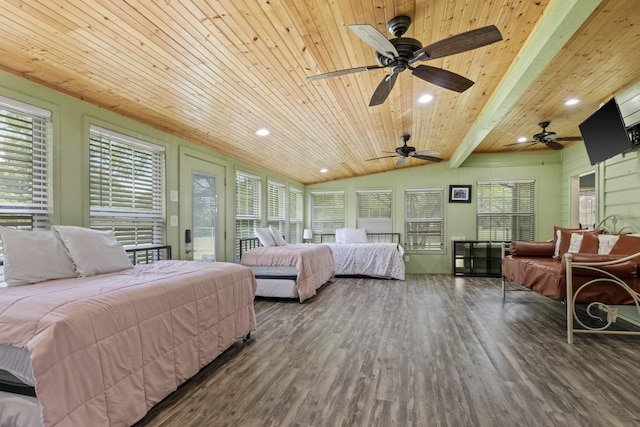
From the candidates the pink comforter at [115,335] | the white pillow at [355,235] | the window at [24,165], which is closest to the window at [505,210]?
the white pillow at [355,235]

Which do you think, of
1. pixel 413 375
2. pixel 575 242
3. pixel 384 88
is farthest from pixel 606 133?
pixel 413 375

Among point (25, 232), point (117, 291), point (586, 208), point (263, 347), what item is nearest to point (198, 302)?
point (117, 291)

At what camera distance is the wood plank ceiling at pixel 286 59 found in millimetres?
1899

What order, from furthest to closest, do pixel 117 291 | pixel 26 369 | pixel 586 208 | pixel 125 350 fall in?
pixel 586 208 < pixel 117 291 < pixel 125 350 < pixel 26 369

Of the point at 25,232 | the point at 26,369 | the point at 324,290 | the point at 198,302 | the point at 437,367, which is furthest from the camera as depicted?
the point at 324,290

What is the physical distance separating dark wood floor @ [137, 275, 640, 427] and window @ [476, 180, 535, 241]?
3.43 metres

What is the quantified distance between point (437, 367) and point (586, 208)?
5.50 meters

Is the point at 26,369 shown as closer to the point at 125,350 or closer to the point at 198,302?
the point at 125,350

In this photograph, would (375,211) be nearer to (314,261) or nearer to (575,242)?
(314,261)

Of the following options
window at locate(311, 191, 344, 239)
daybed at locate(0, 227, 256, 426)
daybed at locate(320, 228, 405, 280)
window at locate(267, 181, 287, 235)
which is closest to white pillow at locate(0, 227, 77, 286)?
daybed at locate(0, 227, 256, 426)

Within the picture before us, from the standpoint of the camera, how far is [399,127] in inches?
182

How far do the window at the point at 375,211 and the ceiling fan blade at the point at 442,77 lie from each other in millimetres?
5403

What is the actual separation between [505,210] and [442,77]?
229 inches

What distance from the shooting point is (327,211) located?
27.7 feet
